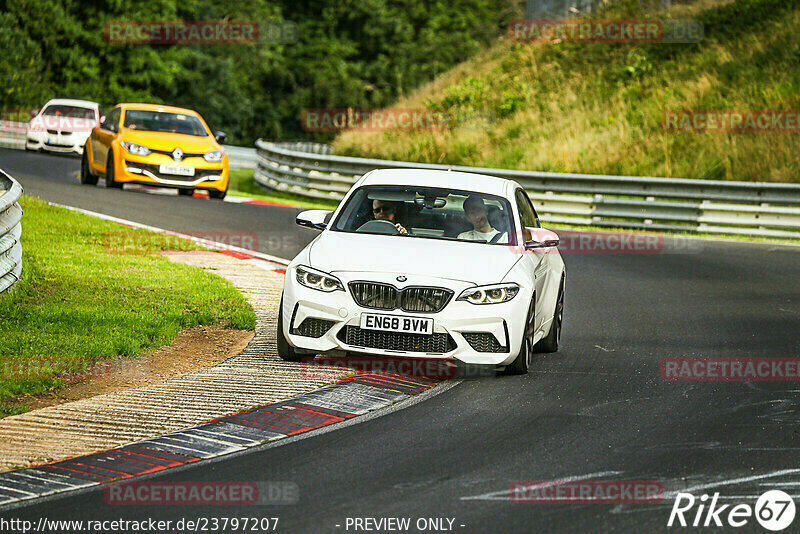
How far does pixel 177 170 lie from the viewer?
22328 mm

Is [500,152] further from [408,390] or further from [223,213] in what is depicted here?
[408,390]

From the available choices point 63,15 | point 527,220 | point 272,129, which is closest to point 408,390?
point 527,220

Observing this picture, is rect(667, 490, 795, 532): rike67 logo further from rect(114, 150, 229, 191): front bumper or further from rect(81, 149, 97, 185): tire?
rect(81, 149, 97, 185): tire

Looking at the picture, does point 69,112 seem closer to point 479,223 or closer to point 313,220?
point 313,220

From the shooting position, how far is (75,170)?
28547 mm

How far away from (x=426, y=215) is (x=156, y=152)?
1328cm

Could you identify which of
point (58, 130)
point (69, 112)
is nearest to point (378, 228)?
point (58, 130)

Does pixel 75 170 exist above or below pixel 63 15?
below

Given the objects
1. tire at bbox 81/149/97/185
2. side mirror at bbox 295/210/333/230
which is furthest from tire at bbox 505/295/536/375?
tire at bbox 81/149/97/185

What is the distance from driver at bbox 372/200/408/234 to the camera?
9.88 meters

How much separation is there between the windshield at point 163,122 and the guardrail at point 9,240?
39.8 feet

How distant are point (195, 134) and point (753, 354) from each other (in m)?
15.5

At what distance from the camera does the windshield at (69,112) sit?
1385 inches

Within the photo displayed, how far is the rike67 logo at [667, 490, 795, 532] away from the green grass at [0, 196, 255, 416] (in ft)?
13.6
